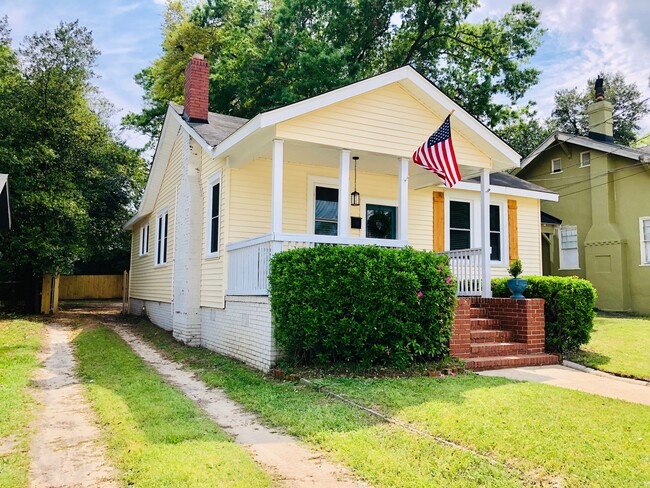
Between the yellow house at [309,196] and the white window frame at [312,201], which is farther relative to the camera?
the white window frame at [312,201]

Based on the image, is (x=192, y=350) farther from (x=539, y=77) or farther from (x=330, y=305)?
(x=539, y=77)

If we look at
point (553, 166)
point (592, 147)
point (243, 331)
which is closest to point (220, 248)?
point (243, 331)

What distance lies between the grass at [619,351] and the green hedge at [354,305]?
9.28 feet

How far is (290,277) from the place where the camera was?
713cm

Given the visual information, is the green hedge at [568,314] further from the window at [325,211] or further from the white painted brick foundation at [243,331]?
the white painted brick foundation at [243,331]

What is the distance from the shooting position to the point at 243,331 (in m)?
8.66

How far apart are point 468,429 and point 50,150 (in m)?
16.7

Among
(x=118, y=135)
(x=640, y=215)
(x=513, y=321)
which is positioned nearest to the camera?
(x=513, y=321)

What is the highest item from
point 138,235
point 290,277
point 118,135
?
point 118,135

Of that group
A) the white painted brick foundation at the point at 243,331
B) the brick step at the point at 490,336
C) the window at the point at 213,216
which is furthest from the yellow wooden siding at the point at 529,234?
the white painted brick foundation at the point at 243,331

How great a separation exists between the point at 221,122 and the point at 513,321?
8.19 m

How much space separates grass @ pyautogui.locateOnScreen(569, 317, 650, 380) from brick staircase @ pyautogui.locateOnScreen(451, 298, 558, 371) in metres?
0.69

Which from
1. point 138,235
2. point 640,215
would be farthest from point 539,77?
point 138,235

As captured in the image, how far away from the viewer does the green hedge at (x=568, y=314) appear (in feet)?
28.3
